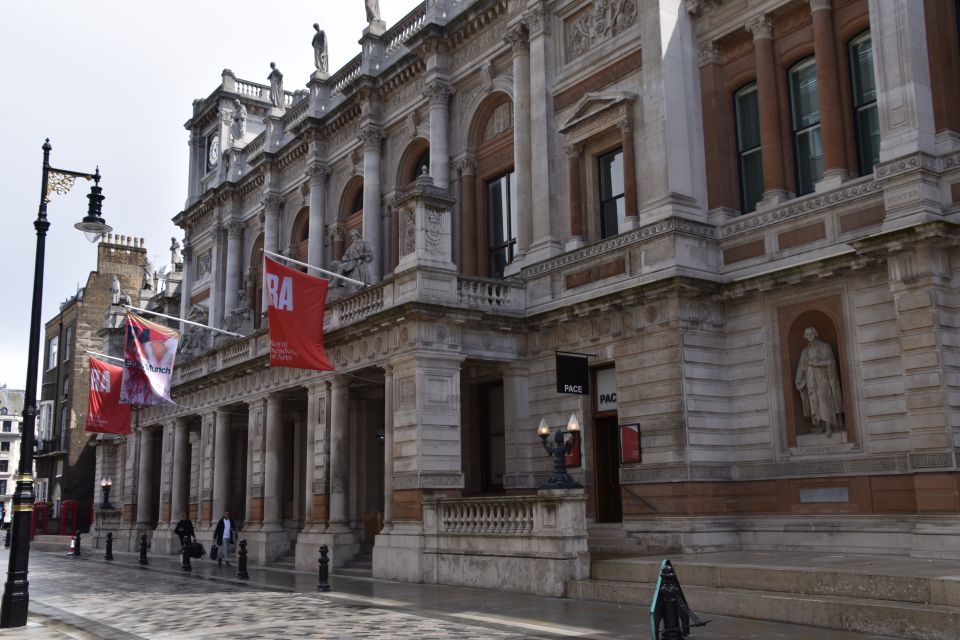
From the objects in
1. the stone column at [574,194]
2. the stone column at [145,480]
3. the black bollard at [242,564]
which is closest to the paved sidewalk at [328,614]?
the black bollard at [242,564]

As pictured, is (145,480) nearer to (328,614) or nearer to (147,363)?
(147,363)

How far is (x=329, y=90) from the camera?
3806cm

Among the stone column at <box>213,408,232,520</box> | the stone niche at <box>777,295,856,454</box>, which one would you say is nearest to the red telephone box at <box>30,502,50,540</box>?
the stone column at <box>213,408,232,520</box>

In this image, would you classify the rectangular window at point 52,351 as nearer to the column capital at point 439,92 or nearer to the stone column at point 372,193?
the stone column at point 372,193

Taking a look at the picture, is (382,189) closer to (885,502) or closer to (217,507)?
(217,507)

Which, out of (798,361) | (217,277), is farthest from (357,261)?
(217,277)

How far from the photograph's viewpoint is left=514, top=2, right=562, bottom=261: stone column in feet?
85.8

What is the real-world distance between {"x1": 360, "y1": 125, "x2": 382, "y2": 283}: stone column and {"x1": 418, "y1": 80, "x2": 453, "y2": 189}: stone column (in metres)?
3.55

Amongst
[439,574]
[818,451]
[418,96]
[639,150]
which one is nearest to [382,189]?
[418,96]

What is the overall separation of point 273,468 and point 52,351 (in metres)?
49.1

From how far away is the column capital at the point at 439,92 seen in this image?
30953mm

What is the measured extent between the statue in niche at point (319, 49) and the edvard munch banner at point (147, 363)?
1340cm

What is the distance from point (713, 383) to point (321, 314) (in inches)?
407

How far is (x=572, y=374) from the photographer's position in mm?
22375
